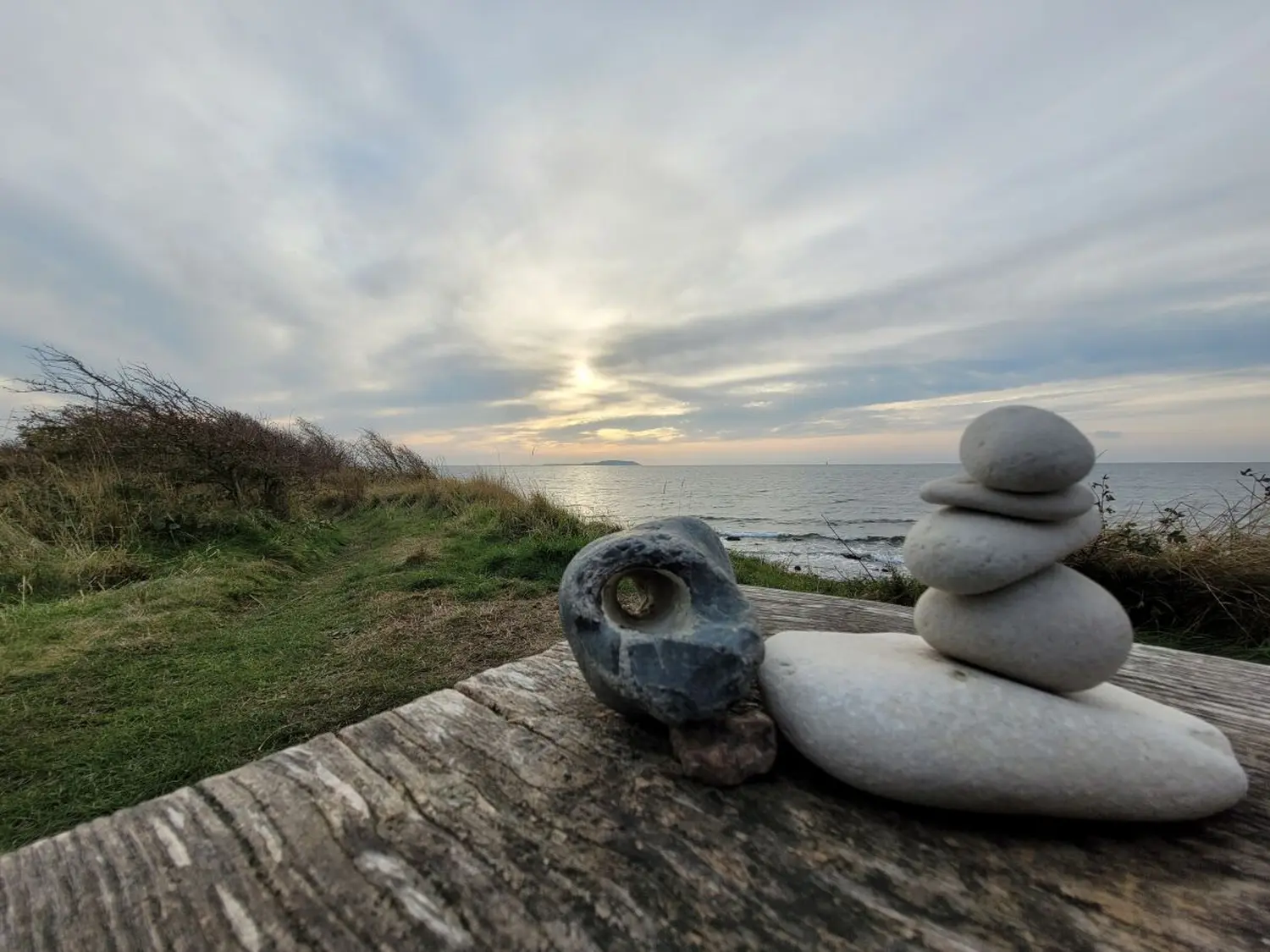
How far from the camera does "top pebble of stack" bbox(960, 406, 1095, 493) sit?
4.36ft

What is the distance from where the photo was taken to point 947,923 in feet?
3.40

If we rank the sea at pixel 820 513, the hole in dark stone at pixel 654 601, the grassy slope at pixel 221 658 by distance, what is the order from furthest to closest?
the sea at pixel 820 513
the grassy slope at pixel 221 658
the hole in dark stone at pixel 654 601

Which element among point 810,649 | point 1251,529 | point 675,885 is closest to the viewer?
point 675,885

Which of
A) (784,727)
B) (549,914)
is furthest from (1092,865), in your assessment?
(549,914)

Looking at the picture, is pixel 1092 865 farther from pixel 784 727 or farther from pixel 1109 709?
pixel 784 727

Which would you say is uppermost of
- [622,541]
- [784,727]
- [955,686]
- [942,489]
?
[942,489]

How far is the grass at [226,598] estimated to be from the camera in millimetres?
2836

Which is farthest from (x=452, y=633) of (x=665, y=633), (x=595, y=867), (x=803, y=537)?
(x=803, y=537)

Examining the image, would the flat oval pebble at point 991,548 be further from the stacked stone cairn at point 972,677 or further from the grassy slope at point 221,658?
the grassy slope at point 221,658

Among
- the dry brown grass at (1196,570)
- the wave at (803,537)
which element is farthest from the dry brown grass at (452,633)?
the wave at (803,537)

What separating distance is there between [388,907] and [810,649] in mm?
A: 1207

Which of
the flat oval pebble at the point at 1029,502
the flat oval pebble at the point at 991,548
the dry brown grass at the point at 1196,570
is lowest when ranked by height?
the dry brown grass at the point at 1196,570

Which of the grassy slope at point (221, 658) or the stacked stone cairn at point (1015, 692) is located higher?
the stacked stone cairn at point (1015, 692)

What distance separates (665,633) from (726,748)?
0.32 m
